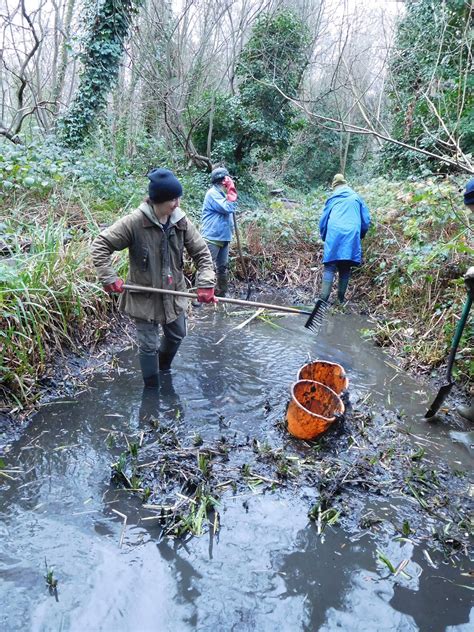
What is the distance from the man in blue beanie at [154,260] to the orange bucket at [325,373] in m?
1.08

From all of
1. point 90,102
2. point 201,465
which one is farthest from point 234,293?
point 90,102

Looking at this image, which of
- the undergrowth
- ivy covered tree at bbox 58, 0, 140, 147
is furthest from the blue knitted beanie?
ivy covered tree at bbox 58, 0, 140, 147

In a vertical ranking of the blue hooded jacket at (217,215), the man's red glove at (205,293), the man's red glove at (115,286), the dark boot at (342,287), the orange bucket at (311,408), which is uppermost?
the blue hooded jacket at (217,215)

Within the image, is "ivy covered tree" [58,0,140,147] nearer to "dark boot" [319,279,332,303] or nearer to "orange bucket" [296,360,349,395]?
"dark boot" [319,279,332,303]

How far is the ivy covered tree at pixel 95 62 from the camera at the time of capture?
948 centimetres

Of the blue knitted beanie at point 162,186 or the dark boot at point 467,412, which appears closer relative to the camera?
the blue knitted beanie at point 162,186

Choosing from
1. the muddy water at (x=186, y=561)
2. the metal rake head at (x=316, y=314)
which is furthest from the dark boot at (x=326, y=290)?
the muddy water at (x=186, y=561)

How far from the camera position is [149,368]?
397 centimetres

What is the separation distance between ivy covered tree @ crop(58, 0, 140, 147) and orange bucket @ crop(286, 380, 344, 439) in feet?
28.7

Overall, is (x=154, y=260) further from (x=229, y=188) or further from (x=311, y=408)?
(x=229, y=188)

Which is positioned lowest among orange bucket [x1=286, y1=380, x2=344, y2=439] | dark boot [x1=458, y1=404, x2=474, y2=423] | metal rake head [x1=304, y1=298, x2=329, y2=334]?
dark boot [x1=458, y1=404, x2=474, y2=423]

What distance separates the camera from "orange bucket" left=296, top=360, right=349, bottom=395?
388 centimetres

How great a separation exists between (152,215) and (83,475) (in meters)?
2.01

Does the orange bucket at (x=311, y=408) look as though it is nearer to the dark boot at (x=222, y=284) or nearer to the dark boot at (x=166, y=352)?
the dark boot at (x=166, y=352)
